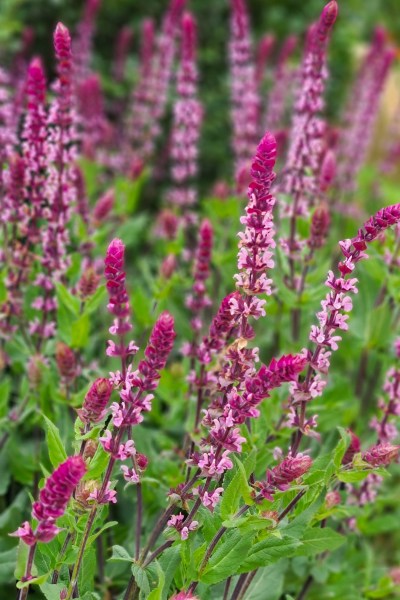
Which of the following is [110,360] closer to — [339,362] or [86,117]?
[339,362]

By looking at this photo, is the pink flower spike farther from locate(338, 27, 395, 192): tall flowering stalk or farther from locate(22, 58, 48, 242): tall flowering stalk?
locate(338, 27, 395, 192): tall flowering stalk

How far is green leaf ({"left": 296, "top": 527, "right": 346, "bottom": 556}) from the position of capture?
7.61 ft

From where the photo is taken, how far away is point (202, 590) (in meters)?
2.24

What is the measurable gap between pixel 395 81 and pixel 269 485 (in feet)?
30.0

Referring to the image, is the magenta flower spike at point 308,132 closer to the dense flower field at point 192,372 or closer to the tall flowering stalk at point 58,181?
the dense flower field at point 192,372

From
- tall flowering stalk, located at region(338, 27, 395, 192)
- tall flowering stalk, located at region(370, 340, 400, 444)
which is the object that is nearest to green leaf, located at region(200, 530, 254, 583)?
tall flowering stalk, located at region(370, 340, 400, 444)

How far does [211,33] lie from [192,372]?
5.86 m

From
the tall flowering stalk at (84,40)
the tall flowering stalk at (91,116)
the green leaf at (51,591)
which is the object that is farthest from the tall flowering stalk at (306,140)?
the tall flowering stalk at (84,40)

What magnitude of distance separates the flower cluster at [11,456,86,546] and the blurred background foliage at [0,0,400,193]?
174 inches

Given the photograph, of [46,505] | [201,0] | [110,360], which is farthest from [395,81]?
[46,505]

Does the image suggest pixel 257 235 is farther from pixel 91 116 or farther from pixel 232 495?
pixel 91 116

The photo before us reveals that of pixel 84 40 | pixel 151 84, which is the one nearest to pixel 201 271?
pixel 151 84

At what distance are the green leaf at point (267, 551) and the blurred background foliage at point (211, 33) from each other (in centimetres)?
436

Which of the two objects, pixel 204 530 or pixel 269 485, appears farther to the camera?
pixel 204 530
